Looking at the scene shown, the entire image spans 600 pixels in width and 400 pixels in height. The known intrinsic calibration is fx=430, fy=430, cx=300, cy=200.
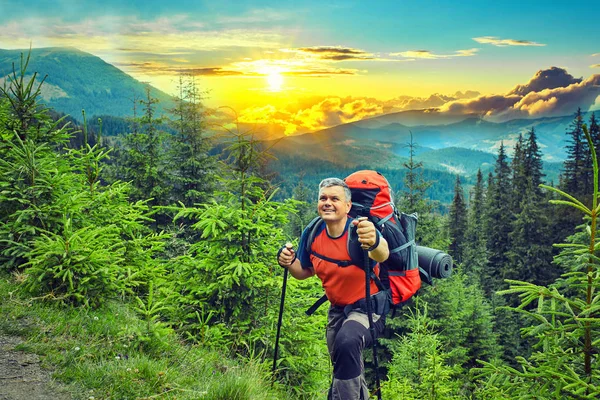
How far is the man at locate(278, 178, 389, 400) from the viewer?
4.04 meters

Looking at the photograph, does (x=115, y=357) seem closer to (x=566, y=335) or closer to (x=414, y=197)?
(x=566, y=335)

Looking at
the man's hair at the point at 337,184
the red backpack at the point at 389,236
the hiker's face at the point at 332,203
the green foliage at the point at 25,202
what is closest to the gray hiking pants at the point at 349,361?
the red backpack at the point at 389,236

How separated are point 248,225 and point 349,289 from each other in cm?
284

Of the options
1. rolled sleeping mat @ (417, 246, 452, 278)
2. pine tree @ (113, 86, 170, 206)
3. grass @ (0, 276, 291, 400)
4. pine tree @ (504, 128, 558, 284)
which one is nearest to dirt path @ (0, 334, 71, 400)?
grass @ (0, 276, 291, 400)

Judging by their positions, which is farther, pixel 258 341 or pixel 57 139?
pixel 57 139

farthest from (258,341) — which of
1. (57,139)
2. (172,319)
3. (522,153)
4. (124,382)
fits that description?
(522,153)

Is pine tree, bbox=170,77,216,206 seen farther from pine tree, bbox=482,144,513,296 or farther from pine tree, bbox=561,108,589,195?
pine tree, bbox=561,108,589,195

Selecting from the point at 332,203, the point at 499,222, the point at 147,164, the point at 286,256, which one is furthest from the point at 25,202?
the point at 499,222

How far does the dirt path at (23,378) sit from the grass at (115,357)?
95 mm

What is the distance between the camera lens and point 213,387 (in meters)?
3.97

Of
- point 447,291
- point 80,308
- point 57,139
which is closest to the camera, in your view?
point 80,308

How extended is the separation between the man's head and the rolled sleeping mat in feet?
3.36

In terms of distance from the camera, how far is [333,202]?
4.41 metres

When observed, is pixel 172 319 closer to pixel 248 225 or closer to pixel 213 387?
pixel 248 225
